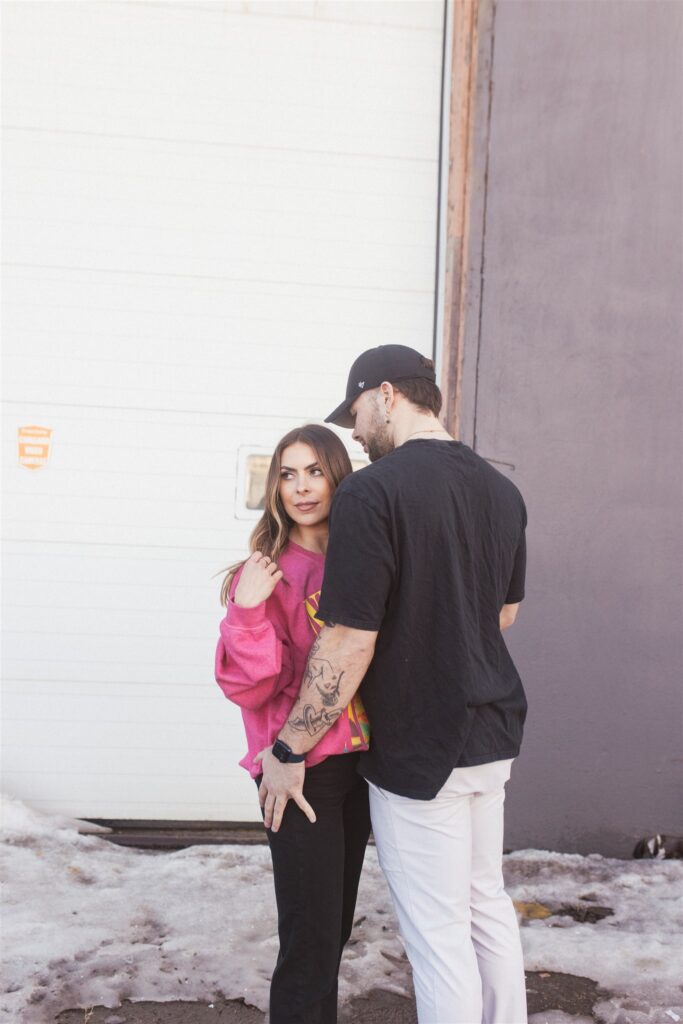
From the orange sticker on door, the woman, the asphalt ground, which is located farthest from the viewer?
the orange sticker on door

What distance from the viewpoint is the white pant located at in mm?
1890

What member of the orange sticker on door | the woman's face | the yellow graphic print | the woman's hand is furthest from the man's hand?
the orange sticker on door

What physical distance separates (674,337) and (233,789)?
9.99 ft

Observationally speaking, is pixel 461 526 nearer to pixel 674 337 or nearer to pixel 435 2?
pixel 674 337

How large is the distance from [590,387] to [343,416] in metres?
1.96

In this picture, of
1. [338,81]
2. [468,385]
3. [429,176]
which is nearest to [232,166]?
[338,81]

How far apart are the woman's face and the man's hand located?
63 centimetres

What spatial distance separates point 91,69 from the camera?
4.05m

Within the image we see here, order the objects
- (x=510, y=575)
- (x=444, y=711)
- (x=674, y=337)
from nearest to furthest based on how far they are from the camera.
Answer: (x=444, y=711) < (x=510, y=575) < (x=674, y=337)

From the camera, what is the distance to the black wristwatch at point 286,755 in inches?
77.3

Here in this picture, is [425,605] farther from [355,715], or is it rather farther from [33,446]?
[33,446]

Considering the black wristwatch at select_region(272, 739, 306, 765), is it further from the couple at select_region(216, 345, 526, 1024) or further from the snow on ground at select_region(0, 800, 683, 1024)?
the snow on ground at select_region(0, 800, 683, 1024)

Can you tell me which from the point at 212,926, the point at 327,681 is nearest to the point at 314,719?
the point at 327,681

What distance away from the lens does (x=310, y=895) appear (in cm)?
199
